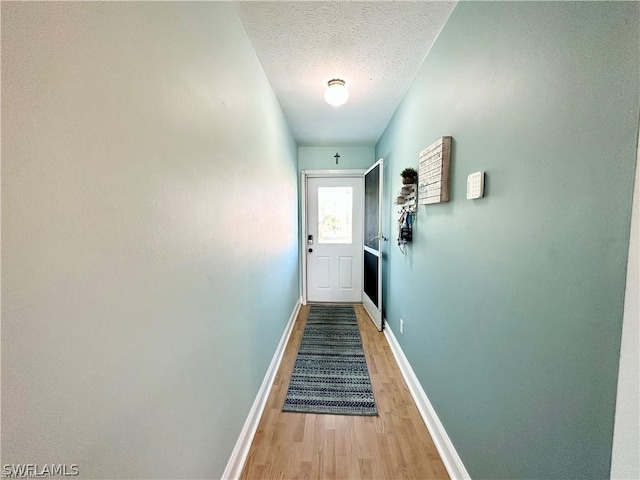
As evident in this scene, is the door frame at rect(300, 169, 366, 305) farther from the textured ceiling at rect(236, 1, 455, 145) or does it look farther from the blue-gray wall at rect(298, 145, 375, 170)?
the textured ceiling at rect(236, 1, 455, 145)

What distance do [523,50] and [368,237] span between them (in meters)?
2.74

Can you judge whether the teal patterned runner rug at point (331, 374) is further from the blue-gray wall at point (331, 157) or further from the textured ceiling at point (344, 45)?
the textured ceiling at point (344, 45)

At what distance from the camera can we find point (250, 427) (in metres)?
1.51

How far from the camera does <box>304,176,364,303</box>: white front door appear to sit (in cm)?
383

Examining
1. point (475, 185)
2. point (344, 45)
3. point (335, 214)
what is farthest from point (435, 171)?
point (335, 214)

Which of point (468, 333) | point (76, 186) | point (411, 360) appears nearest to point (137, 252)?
point (76, 186)

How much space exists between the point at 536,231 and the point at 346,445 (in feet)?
4.91

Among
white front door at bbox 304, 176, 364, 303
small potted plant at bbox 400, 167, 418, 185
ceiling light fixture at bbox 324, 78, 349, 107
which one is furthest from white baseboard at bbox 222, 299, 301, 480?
ceiling light fixture at bbox 324, 78, 349, 107

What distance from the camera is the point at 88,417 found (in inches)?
21.1

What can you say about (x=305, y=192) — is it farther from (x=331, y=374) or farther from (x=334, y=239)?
(x=331, y=374)

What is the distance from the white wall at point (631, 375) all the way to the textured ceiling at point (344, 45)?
1.38 metres

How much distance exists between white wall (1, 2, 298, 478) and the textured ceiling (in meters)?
0.33

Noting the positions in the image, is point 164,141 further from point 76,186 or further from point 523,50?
point 523,50

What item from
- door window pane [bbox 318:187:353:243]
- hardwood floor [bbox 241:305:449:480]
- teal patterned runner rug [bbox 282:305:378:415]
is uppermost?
door window pane [bbox 318:187:353:243]
